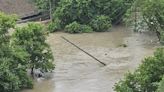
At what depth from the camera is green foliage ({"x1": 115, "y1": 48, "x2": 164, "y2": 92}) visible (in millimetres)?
18719

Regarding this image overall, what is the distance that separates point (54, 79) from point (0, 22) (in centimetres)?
501

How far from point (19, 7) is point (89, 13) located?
7.62 m

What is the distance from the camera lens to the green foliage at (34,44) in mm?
27625

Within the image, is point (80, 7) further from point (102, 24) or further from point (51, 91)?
point (51, 91)

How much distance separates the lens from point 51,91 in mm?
26203

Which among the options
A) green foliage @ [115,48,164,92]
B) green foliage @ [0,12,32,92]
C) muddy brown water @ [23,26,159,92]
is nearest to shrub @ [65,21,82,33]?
muddy brown water @ [23,26,159,92]

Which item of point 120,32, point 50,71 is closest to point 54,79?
point 50,71

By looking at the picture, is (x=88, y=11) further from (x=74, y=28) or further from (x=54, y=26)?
(x=54, y=26)

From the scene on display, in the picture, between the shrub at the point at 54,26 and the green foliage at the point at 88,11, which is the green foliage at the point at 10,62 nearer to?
the shrub at the point at 54,26

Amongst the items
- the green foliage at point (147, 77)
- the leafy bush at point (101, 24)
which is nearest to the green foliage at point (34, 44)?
the green foliage at point (147, 77)

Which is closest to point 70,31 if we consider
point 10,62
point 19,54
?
point 19,54

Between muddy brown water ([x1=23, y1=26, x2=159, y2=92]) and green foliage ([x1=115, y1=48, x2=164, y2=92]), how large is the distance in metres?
6.33

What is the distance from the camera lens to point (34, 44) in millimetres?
27766

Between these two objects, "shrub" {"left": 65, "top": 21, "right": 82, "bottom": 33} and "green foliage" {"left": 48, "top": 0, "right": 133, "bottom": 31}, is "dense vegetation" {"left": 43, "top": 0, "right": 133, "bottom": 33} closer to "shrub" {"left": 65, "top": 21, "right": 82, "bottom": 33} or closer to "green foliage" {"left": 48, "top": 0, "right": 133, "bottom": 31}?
"green foliage" {"left": 48, "top": 0, "right": 133, "bottom": 31}
